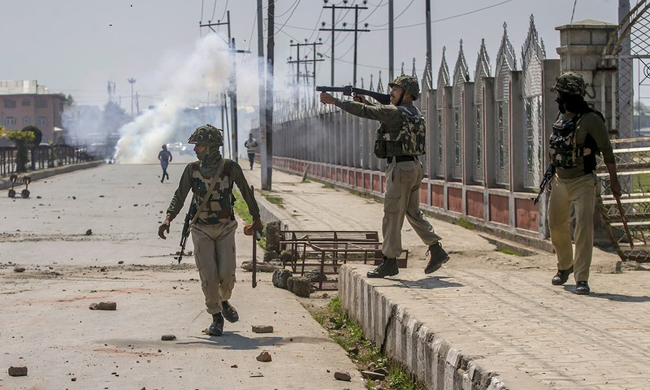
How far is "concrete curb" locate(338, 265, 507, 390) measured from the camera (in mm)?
6090

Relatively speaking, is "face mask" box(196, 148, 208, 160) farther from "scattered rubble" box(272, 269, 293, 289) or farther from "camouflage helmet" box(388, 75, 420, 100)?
"scattered rubble" box(272, 269, 293, 289)

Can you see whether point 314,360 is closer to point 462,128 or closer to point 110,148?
point 462,128

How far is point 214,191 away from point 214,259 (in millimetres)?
591

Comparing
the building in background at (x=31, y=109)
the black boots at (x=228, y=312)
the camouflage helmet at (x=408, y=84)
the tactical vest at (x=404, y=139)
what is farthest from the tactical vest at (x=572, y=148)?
the building in background at (x=31, y=109)

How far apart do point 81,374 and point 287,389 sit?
1.43 meters

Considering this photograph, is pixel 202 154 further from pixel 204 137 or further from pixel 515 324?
pixel 515 324

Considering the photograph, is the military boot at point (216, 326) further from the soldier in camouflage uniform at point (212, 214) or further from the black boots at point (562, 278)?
the black boots at point (562, 278)

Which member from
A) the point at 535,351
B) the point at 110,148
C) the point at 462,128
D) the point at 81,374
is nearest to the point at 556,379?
the point at 535,351

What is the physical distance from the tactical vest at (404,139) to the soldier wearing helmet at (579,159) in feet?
4.07

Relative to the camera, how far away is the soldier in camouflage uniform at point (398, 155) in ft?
32.1

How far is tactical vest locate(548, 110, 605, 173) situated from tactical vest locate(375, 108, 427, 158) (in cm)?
130

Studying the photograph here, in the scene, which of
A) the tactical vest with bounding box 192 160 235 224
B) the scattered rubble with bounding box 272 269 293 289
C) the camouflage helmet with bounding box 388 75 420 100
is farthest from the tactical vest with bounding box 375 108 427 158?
the scattered rubble with bounding box 272 269 293 289

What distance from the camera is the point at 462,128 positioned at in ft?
69.7

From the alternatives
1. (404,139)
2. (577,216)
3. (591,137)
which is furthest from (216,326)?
(591,137)
